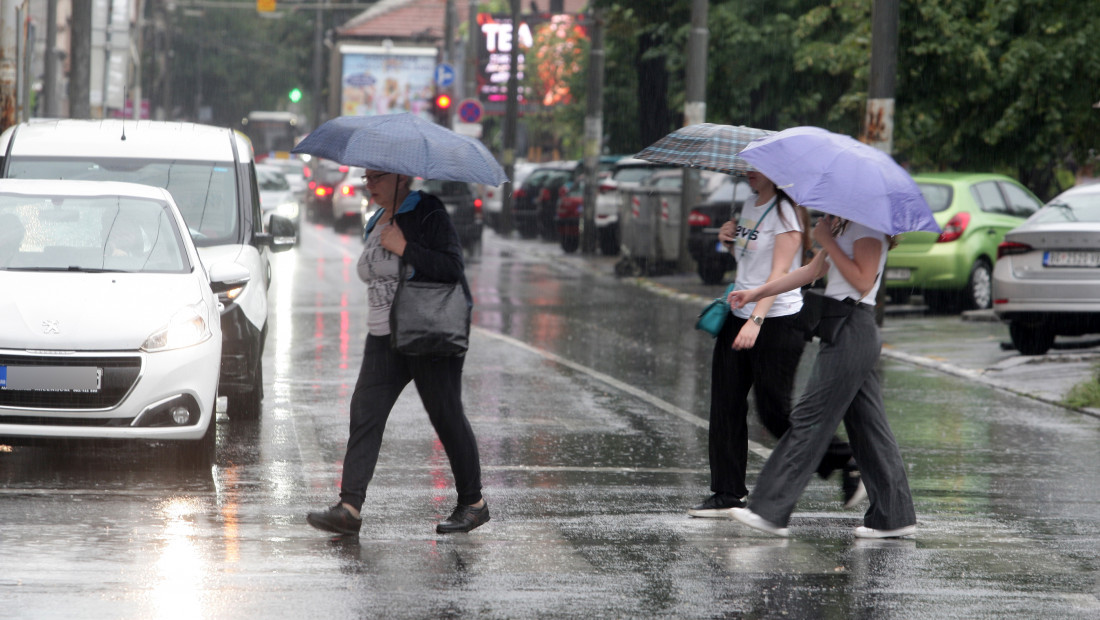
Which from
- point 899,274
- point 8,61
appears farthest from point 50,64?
point 899,274

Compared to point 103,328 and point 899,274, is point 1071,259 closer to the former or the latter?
point 899,274

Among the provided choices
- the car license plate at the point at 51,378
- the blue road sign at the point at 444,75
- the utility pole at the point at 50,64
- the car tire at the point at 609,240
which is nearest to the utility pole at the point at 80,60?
the utility pole at the point at 50,64

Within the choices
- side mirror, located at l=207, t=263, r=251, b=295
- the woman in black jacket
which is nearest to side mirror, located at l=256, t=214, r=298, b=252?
side mirror, located at l=207, t=263, r=251, b=295

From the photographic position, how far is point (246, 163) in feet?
35.7

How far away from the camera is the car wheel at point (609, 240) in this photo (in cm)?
3130

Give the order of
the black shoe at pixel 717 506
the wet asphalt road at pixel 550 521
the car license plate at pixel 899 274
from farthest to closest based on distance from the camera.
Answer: the car license plate at pixel 899 274 → the black shoe at pixel 717 506 → the wet asphalt road at pixel 550 521

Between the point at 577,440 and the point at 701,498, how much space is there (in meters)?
1.89

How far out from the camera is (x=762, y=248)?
23.6ft

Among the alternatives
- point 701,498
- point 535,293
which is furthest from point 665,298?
point 701,498

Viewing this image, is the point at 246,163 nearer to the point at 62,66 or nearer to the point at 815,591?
the point at 815,591

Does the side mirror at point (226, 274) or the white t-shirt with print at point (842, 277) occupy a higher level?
the white t-shirt with print at point (842, 277)

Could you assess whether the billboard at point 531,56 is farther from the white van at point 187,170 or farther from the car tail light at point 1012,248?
the white van at point 187,170

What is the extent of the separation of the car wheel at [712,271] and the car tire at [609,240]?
7.56 m

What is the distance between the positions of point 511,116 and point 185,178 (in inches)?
1104
